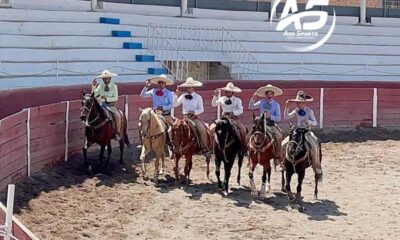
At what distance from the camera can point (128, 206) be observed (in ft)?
33.2

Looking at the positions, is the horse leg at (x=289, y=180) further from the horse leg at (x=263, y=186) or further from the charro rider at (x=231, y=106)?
the charro rider at (x=231, y=106)

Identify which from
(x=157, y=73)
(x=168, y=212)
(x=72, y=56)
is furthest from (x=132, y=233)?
(x=157, y=73)

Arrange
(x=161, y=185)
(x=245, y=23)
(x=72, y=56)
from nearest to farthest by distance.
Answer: (x=161, y=185) → (x=72, y=56) → (x=245, y=23)

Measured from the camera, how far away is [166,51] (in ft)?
67.1

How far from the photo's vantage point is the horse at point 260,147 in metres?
10.5

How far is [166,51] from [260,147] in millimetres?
10142

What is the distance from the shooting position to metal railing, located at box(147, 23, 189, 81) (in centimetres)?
2020

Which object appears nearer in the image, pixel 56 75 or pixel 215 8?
pixel 56 75

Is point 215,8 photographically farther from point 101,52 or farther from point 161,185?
point 161,185

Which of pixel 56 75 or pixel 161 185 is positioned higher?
pixel 56 75

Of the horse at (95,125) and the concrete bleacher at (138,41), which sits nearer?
the horse at (95,125)

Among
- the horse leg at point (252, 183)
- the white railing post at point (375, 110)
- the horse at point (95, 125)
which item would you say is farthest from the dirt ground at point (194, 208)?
the white railing post at point (375, 110)

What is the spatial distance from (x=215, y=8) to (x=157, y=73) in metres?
4.75

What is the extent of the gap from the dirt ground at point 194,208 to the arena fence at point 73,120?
251 millimetres
